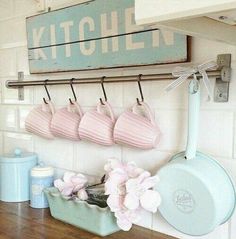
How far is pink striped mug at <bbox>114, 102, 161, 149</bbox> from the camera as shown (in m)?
0.91

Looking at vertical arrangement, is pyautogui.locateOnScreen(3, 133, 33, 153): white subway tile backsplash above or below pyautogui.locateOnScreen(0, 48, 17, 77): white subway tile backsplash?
below

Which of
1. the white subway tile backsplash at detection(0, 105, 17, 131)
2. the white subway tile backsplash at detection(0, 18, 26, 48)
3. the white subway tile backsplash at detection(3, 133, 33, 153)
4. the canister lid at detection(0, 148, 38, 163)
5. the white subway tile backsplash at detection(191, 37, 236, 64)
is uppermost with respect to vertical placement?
the white subway tile backsplash at detection(0, 18, 26, 48)

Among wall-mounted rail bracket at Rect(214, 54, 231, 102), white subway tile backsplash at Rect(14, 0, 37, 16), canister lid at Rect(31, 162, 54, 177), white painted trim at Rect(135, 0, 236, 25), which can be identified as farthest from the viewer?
white subway tile backsplash at Rect(14, 0, 37, 16)

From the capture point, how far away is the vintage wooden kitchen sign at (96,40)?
91 centimetres

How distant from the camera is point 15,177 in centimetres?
123

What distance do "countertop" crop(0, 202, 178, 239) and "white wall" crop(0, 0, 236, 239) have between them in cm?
5

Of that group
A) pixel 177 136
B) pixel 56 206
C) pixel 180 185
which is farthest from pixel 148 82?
pixel 56 206

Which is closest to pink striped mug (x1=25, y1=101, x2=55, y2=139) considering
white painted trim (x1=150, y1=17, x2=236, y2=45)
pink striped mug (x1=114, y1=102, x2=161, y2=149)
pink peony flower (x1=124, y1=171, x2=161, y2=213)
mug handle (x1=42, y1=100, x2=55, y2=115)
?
mug handle (x1=42, y1=100, x2=55, y2=115)

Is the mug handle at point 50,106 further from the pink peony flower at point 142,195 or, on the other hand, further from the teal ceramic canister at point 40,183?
the pink peony flower at point 142,195

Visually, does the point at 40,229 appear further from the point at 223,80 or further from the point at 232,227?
the point at 223,80

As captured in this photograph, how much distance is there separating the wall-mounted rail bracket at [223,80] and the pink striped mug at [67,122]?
0.44 meters

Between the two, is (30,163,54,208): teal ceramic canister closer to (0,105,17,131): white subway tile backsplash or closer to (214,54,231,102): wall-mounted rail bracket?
(0,105,17,131): white subway tile backsplash

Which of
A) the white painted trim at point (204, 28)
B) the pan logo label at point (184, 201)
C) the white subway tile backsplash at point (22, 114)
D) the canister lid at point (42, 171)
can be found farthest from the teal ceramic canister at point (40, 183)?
the white painted trim at point (204, 28)

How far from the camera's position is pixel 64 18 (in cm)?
114
